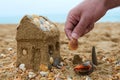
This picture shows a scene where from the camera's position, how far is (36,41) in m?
5.26

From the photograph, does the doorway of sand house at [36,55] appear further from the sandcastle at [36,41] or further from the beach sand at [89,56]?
the beach sand at [89,56]

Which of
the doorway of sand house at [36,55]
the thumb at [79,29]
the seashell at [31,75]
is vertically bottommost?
the seashell at [31,75]

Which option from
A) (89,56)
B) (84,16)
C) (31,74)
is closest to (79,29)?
(84,16)

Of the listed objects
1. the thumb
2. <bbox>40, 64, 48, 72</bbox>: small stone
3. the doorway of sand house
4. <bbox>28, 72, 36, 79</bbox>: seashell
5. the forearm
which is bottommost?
<bbox>28, 72, 36, 79</bbox>: seashell

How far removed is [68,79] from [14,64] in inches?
46.1

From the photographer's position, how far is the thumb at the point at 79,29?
2967 millimetres

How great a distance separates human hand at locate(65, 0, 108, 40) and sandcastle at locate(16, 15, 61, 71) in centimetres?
210

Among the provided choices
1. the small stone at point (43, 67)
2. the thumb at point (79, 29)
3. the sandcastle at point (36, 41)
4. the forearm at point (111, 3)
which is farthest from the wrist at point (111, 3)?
the small stone at point (43, 67)

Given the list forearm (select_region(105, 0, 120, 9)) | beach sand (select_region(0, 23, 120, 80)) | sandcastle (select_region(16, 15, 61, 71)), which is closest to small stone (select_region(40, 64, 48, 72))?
sandcastle (select_region(16, 15, 61, 71))

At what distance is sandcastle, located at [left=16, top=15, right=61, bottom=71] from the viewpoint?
521 centimetres

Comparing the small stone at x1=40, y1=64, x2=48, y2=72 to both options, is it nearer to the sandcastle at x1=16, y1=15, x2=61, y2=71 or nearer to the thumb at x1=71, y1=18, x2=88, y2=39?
the sandcastle at x1=16, y1=15, x2=61, y2=71

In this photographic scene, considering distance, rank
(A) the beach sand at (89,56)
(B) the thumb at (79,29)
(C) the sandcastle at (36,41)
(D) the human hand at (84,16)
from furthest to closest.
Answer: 1. (A) the beach sand at (89,56)
2. (C) the sandcastle at (36,41)
3. (B) the thumb at (79,29)
4. (D) the human hand at (84,16)

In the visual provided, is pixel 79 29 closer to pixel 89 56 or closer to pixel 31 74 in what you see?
pixel 31 74

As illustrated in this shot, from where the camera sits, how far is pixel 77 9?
2.92m
